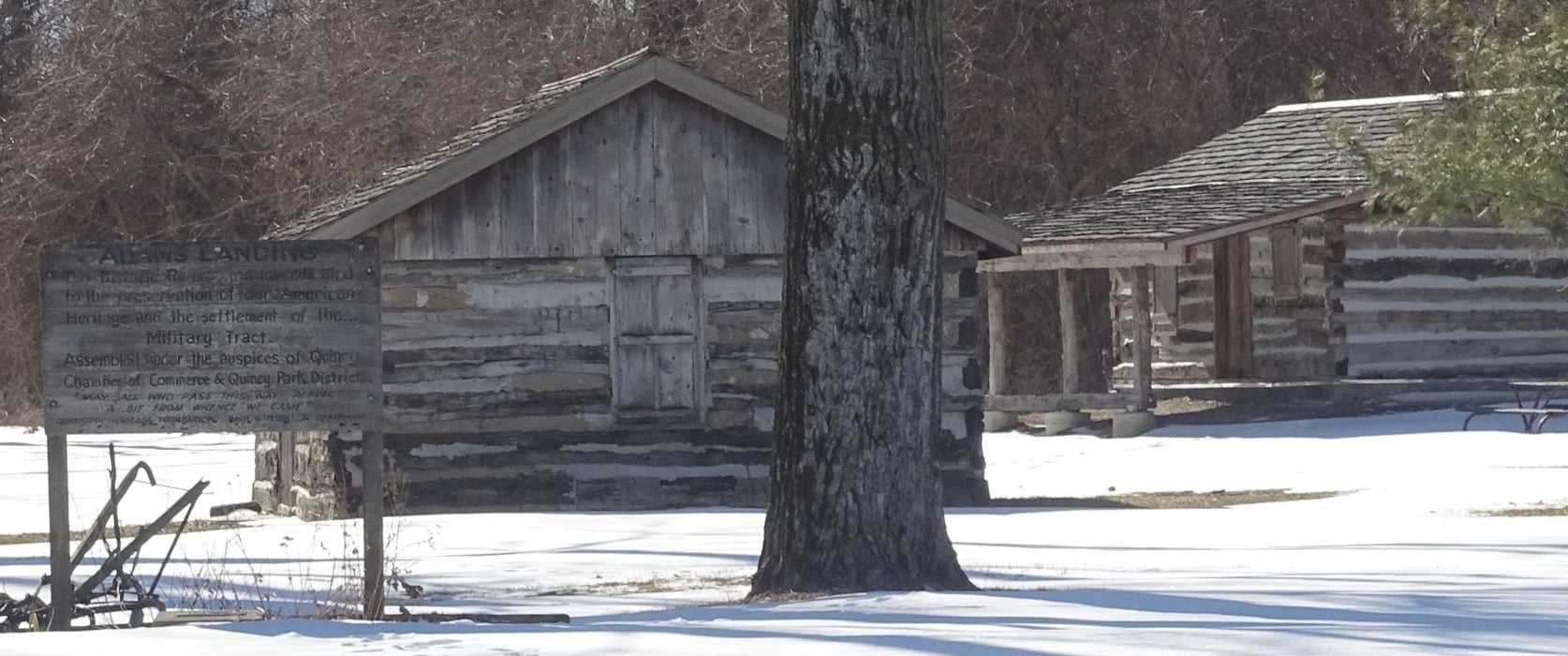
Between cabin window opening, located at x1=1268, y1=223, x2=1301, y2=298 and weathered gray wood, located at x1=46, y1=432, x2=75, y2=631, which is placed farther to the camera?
cabin window opening, located at x1=1268, y1=223, x2=1301, y2=298

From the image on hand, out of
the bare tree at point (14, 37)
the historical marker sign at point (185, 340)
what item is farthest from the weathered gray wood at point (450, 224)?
the bare tree at point (14, 37)

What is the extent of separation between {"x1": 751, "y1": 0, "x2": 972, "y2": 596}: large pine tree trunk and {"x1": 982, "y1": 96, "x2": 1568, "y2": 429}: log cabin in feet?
49.4

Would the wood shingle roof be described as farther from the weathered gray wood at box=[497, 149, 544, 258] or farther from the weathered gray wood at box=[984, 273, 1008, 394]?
the weathered gray wood at box=[497, 149, 544, 258]

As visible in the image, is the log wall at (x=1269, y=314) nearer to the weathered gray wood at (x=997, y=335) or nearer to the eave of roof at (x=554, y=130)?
the weathered gray wood at (x=997, y=335)

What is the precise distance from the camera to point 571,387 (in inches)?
686

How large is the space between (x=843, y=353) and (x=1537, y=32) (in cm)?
993

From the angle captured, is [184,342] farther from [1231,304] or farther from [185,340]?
[1231,304]

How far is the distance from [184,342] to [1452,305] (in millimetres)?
21367

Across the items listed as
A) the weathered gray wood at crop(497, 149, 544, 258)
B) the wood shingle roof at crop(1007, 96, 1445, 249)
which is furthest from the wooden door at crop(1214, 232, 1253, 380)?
the weathered gray wood at crop(497, 149, 544, 258)

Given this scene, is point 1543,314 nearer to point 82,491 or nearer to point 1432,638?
point 82,491

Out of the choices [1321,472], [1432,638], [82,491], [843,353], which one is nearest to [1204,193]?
[1321,472]

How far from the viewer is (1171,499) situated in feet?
59.8

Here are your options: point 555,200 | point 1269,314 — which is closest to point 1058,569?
point 555,200

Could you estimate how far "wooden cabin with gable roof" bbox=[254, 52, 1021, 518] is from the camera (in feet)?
56.2
